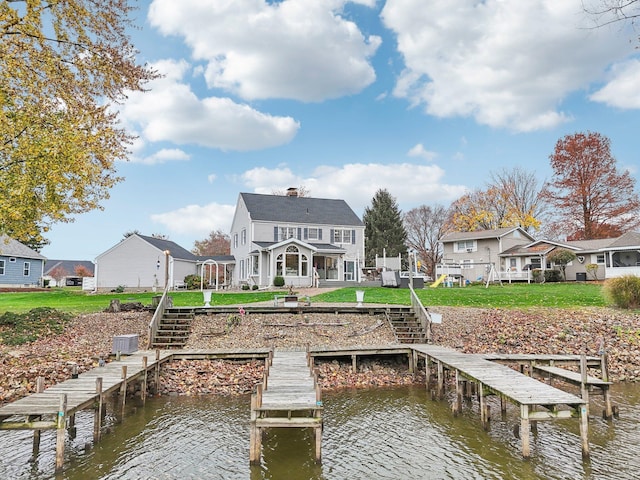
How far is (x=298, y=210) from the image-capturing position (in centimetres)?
3775

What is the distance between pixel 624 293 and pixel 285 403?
17.0 metres

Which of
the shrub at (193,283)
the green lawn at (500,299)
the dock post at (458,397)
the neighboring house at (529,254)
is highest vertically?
the neighboring house at (529,254)

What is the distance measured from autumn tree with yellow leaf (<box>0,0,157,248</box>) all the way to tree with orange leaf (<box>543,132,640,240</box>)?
127 feet

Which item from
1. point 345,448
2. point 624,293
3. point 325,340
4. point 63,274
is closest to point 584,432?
Result: point 345,448

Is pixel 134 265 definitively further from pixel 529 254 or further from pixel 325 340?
pixel 529 254

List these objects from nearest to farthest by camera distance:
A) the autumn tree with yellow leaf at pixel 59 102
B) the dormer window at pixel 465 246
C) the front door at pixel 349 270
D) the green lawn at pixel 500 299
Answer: the autumn tree with yellow leaf at pixel 59 102
the green lawn at pixel 500 299
the front door at pixel 349 270
the dormer window at pixel 465 246

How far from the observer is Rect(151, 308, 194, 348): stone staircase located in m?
13.7

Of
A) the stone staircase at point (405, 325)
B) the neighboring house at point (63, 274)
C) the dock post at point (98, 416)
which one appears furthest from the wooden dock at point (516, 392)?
the neighboring house at point (63, 274)

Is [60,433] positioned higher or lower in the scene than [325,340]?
lower

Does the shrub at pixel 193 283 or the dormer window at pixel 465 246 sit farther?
the dormer window at pixel 465 246

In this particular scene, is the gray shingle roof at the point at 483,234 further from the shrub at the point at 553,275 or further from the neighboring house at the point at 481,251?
the shrub at the point at 553,275

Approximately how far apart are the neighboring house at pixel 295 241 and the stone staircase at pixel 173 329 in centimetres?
1549

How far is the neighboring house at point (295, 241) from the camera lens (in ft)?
104

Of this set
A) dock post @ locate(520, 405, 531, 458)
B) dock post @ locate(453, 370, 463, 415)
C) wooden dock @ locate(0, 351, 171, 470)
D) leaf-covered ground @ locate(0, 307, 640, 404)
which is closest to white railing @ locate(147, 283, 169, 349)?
leaf-covered ground @ locate(0, 307, 640, 404)
